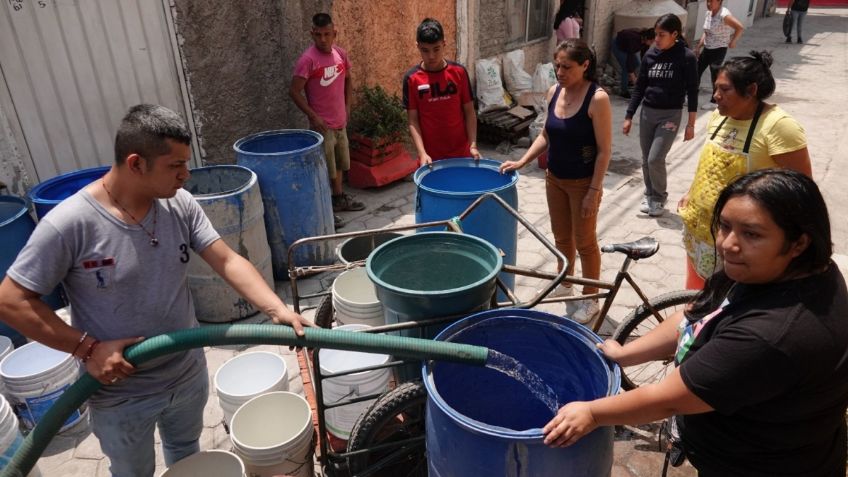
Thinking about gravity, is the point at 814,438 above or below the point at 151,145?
below

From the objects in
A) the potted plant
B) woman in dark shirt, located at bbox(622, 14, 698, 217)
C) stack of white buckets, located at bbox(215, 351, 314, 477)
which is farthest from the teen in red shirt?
the potted plant

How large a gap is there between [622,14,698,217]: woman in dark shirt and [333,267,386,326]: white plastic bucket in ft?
11.6

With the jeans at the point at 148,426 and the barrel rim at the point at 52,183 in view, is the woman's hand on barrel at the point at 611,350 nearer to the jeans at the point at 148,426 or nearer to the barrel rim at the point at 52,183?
the jeans at the point at 148,426

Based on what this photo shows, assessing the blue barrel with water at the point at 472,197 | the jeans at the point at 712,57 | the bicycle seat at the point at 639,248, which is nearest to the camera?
the bicycle seat at the point at 639,248

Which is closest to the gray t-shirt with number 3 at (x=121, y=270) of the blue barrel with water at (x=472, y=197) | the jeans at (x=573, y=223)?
the blue barrel with water at (x=472, y=197)

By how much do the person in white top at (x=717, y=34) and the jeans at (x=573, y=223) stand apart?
20.5 feet

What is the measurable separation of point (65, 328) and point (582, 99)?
3064 mm

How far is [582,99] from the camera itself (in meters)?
3.65

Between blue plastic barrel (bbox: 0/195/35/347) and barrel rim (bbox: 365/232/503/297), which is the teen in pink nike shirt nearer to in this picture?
blue plastic barrel (bbox: 0/195/35/347)

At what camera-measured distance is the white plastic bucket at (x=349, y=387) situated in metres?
2.86

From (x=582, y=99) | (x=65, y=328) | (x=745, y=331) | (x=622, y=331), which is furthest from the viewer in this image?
(x=582, y=99)

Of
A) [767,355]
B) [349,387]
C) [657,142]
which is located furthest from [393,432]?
[657,142]

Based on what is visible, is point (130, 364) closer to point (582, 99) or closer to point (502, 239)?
point (502, 239)

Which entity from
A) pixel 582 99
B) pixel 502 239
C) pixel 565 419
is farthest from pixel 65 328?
pixel 582 99
